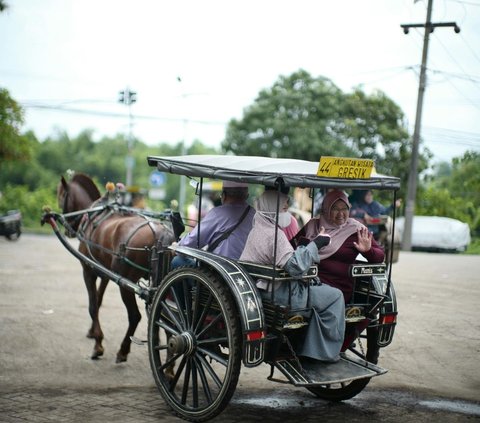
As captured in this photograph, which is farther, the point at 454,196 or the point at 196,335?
the point at 454,196

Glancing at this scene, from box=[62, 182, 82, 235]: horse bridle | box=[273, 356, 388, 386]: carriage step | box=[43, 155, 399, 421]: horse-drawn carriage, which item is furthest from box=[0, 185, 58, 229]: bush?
box=[273, 356, 388, 386]: carriage step

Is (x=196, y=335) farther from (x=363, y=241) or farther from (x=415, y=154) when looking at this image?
(x=415, y=154)

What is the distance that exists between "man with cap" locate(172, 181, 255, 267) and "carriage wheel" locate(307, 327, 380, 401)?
1.27m

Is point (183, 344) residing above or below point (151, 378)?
above

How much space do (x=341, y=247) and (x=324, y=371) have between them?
3.22 ft

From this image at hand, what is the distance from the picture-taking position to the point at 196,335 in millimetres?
5441

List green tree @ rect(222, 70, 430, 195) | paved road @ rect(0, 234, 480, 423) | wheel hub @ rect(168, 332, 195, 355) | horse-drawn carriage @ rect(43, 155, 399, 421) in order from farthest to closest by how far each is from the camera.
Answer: green tree @ rect(222, 70, 430, 195)
paved road @ rect(0, 234, 480, 423)
wheel hub @ rect(168, 332, 195, 355)
horse-drawn carriage @ rect(43, 155, 399, 421)

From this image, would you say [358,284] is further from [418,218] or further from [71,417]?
[418,218]

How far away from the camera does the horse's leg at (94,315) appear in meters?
7.61

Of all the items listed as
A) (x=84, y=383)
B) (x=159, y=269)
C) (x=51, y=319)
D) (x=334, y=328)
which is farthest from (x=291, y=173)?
(x=51, y=319)

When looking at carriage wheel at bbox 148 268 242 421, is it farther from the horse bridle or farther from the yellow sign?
the horse bridle

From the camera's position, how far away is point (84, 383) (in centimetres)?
659

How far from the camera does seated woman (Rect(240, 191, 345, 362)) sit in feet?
16.8

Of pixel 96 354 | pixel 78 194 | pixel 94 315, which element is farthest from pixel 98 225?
pixel 96 354
